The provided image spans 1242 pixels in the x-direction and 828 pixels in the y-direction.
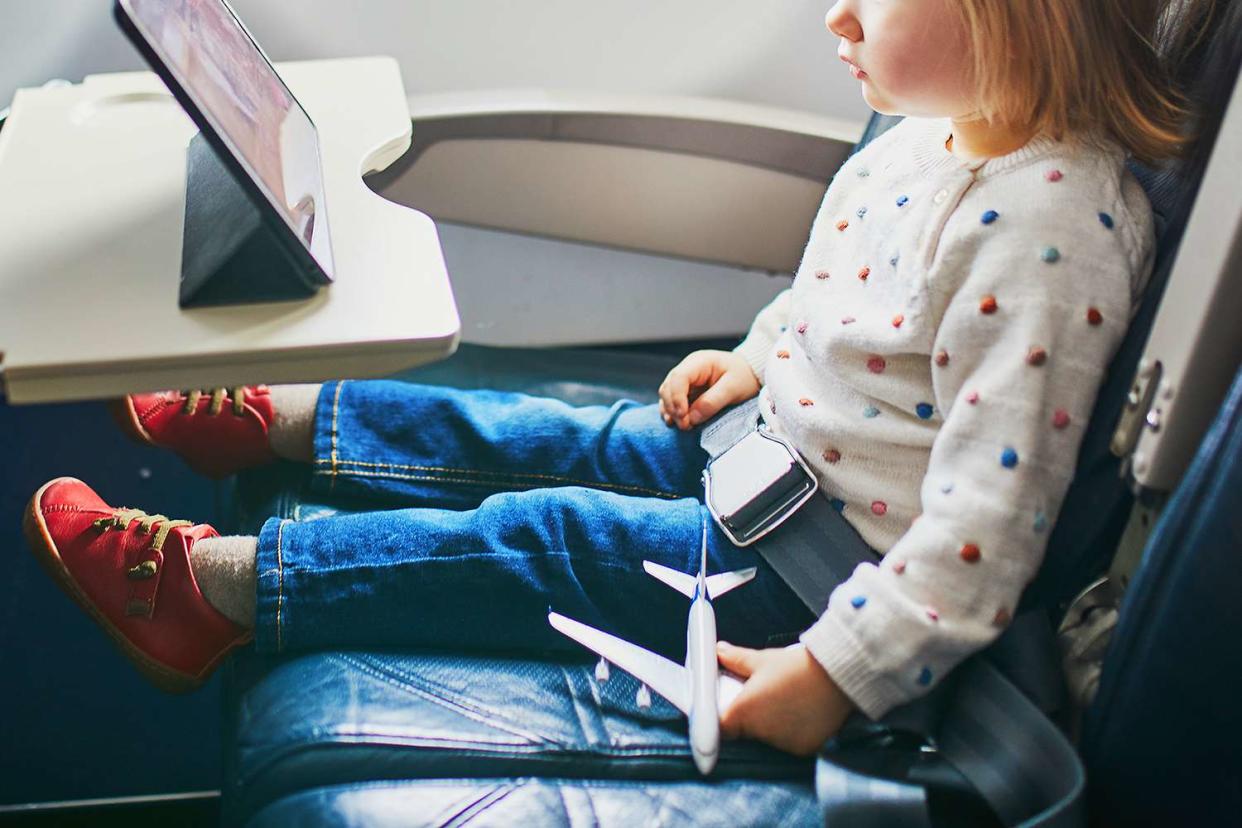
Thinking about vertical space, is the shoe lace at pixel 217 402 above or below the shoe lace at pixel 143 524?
above

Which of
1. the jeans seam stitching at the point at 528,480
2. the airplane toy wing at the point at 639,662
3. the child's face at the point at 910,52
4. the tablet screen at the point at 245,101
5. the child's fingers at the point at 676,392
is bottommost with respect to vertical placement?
the airplane toy wing at the point at 639,662

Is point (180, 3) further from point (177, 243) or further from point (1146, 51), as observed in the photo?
point (1146, 51)

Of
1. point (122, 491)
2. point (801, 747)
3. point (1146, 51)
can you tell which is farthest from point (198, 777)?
point (1146, 51)

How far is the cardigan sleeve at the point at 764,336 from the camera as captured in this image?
113cm

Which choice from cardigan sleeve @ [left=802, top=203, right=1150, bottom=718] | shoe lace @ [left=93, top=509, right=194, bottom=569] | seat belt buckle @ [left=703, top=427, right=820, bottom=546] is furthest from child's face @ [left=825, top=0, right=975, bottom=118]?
shoe lace @ [left=93, top=509, right=194, bottom=569]

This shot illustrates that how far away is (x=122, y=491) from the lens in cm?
147

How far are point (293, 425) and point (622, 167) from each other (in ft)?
1.59

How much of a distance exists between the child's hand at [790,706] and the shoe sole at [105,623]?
1.38ft

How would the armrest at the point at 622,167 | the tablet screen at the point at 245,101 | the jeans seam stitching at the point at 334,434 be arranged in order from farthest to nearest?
the armrest at the point at 622,167
the jeans seam stitching at the point at 334,434
the tablet screen at the point at 245,101

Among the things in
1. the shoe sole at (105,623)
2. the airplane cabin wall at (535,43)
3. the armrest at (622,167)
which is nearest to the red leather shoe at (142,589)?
the shoe sole at (105,623)

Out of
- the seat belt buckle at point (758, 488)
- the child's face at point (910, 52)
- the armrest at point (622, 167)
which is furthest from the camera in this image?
the armrest at point (622, 167)

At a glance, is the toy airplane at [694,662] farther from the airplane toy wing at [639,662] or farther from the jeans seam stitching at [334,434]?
the jeans seam stitching at [334,434]

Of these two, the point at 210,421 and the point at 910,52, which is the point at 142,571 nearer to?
the point at 210,421

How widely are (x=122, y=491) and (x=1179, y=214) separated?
1197 mm
